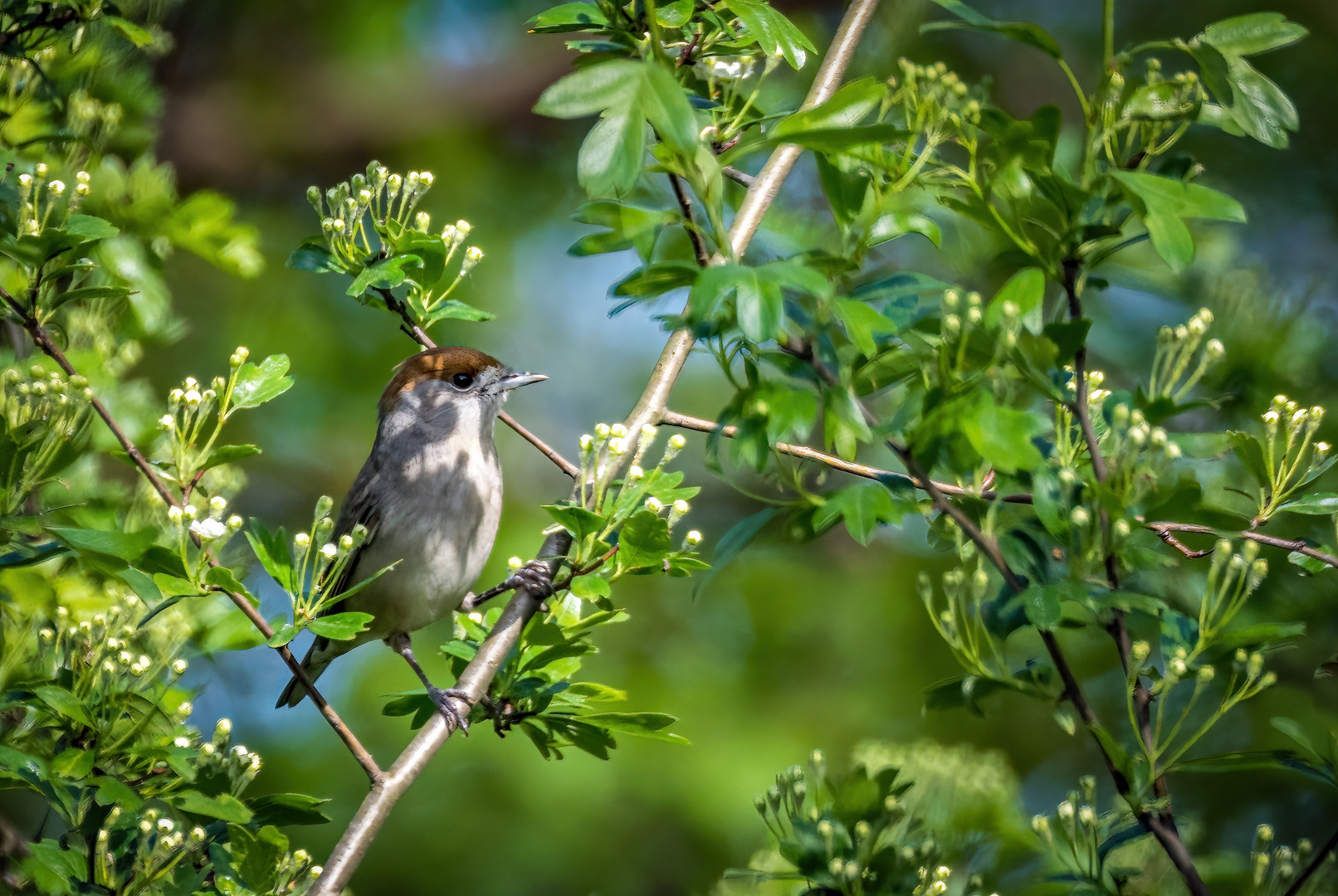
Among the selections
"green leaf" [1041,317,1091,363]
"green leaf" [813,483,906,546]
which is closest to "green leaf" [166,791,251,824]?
"green leaf" [813,483,906,546]

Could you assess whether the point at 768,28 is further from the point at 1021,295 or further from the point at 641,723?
the point at 641,723

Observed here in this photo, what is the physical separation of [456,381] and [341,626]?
2.80 metres

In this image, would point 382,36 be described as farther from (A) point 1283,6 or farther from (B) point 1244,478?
(B) point 1244,478

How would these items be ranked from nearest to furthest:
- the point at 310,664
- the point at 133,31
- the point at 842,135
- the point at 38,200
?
the point at 842,135 → the point at 38,200 → the point at 133,31 → the point at 310,664

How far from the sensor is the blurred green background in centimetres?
681

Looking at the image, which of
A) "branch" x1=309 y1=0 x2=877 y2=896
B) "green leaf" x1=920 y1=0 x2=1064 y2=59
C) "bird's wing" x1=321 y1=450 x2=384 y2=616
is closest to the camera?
"green leaf" x1=920 y1=0 x2=1064 y2=59

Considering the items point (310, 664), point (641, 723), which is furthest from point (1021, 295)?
point (310, 664)

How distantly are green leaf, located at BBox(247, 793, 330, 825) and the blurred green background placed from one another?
3776 millimetres

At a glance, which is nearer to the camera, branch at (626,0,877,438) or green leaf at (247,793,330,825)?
green leaf at (247,793,330,825)

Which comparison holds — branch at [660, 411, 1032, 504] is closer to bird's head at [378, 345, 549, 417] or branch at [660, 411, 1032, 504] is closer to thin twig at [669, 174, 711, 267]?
thin twig at [669, 174, 711, 267]

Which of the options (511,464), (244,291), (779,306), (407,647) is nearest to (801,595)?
(511,464)

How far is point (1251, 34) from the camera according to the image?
2189 millimetres

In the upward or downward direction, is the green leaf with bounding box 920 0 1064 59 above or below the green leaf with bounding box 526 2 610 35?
above

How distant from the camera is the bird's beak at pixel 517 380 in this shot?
→ 4953 millimetres
